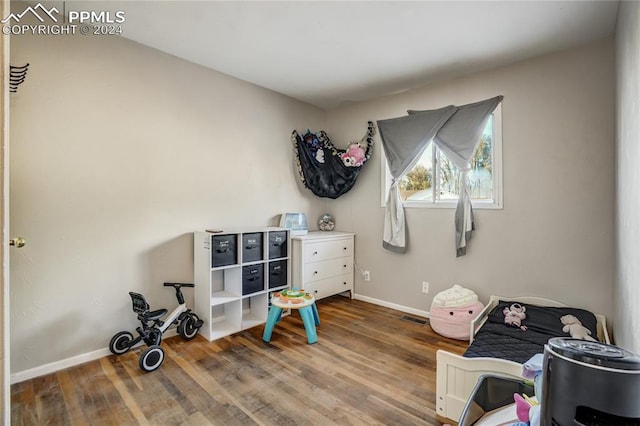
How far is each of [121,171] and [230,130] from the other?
3.66 ft

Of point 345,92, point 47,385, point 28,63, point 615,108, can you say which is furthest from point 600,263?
point 28,63

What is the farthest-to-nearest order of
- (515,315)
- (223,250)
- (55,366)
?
(223,250) < (515,315) < (55,366)

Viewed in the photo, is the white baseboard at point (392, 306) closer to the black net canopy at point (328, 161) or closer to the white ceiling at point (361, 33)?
the black net canopy at point (328, 161)

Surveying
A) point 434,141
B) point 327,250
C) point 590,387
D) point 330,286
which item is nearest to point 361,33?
point 434,141

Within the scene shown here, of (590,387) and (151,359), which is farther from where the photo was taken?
(151,359)

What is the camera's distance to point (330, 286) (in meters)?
3.68

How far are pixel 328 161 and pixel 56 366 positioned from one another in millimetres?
3162

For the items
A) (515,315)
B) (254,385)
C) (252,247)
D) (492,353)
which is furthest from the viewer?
(252,247)

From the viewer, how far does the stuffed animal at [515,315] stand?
243 centimetres

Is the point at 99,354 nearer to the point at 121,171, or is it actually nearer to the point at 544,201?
the point at 121,171

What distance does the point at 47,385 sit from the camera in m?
2.02

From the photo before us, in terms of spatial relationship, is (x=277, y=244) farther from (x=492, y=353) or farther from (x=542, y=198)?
(x=542, y=198)

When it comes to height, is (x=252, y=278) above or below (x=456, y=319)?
above

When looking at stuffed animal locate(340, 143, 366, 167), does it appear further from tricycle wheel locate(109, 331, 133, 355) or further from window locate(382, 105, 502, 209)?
tricycle wheel locate(109, 331, 133, 355)
